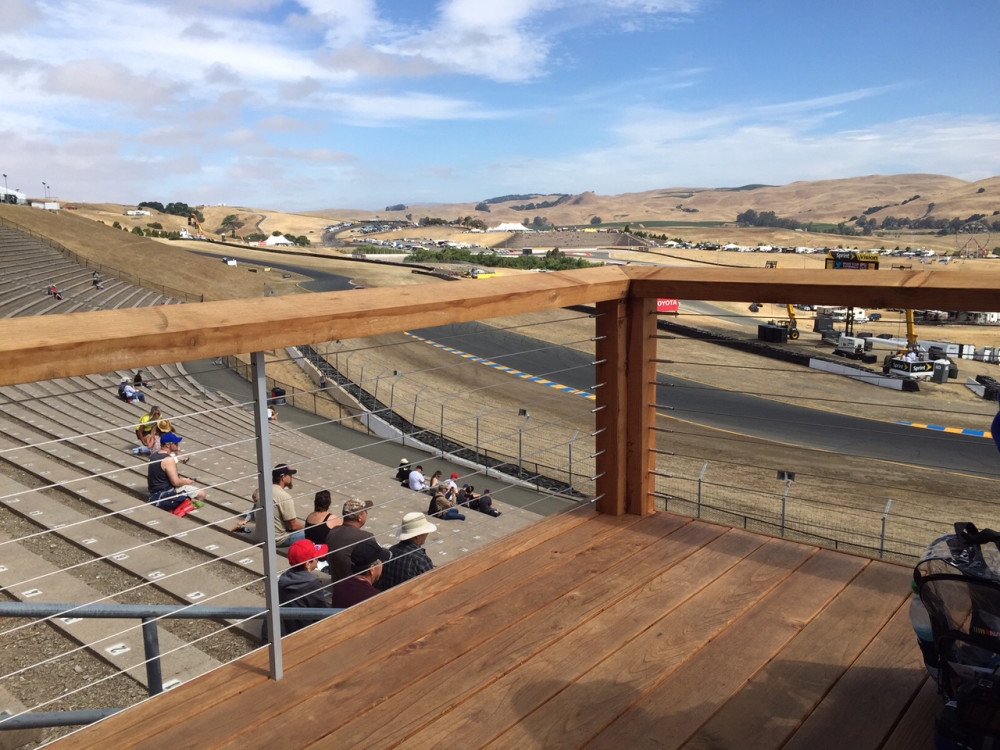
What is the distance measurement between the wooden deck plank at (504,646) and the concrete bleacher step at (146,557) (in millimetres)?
1905

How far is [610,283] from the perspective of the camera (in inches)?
112

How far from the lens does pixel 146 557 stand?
15.4ft

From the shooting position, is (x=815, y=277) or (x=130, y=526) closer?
(x=815, y=277)

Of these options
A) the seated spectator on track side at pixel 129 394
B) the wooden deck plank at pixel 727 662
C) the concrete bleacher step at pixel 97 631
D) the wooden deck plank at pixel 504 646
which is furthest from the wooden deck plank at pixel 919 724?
the seated spectator on track side at pixel 129 394

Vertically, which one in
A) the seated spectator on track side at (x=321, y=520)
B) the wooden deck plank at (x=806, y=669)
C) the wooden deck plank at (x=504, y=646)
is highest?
the wooden deck plank at (x=504, y=646)

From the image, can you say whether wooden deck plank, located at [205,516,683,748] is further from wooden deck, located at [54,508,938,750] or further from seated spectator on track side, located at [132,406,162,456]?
seated spectator on track side, located at [132,406,162,456]

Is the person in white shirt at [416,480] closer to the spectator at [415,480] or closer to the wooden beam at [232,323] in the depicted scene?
the spectator at [415,480]

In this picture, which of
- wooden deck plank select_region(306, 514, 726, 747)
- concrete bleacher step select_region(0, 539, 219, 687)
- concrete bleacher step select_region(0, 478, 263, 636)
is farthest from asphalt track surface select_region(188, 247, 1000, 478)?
wooden deck plank select_region(306, 514, 726, 747)

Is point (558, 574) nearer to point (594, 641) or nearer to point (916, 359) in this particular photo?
point (594, 641)

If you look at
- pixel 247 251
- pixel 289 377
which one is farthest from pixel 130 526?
pixel 247 251

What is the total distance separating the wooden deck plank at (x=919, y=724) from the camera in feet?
5.86

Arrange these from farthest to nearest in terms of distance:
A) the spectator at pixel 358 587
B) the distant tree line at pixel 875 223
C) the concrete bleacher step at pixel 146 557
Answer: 1. the distant tree line at pixel 875 223
2. the concrete bleacher step at pixel 146 557
3. the spectator at pixel 358 587

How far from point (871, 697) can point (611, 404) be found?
1.45 m

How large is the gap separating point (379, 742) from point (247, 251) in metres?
82.9
